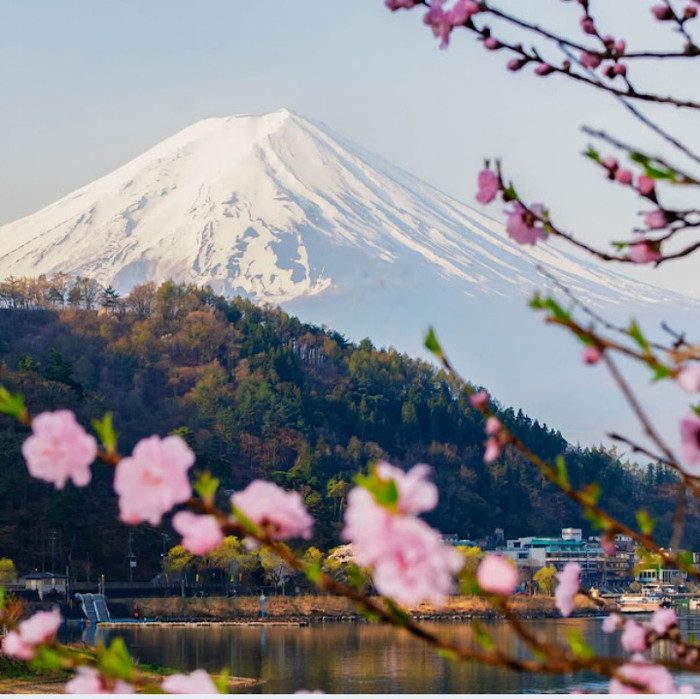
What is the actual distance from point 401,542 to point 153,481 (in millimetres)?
268

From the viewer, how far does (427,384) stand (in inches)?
2650

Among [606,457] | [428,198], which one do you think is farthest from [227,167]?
[606,457]

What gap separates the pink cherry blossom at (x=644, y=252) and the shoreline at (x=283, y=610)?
3533 centimetres

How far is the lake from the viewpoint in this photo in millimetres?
19562

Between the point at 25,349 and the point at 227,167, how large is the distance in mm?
51540

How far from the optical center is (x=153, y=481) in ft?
3.78

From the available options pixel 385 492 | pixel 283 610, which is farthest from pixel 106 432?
pixel 283 610

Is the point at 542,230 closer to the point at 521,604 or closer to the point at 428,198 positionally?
the point at 521,604

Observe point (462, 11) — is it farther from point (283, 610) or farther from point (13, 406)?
point (283, 610)

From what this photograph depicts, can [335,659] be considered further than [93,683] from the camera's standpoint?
Yes

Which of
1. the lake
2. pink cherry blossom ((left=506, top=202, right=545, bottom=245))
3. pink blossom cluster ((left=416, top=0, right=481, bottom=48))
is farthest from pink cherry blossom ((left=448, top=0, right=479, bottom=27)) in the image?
the lake

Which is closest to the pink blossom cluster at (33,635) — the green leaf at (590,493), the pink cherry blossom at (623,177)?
the green leaf at (590,493)

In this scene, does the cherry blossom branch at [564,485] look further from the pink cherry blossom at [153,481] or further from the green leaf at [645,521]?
the pink cherry blossom at [153,481]

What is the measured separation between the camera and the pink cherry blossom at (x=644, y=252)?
1790 millimetres
